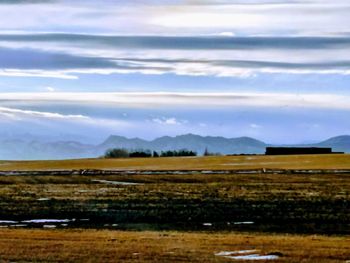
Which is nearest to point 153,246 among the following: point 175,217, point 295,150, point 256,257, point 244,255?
point 244,255

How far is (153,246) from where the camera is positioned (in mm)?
33969

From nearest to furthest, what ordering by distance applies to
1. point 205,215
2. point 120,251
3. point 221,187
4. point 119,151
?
point 120,251 < point 205,215 < point 221,187 < point 119,151


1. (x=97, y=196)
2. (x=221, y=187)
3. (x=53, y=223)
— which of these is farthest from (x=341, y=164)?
(x=53, y=223)

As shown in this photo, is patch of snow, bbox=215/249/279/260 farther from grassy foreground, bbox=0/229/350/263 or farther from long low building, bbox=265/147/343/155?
long low building, bbox=265/147/343/155

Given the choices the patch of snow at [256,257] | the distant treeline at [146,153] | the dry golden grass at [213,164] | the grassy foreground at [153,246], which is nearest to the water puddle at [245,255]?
the patch of snow at [256,257]

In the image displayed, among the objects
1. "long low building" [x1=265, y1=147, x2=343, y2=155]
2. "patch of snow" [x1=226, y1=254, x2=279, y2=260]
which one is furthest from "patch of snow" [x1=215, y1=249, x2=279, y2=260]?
"long low building" [x1=265, y1=147, x2=343, y2=155]

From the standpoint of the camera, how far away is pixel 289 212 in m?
52.7

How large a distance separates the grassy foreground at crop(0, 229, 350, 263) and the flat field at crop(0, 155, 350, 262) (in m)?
0.04

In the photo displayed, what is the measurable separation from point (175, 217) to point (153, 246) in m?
16.4

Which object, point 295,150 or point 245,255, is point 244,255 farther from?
point 295,150

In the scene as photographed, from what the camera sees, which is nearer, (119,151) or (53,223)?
(53,223)

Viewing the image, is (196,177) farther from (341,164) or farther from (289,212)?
(289,212)

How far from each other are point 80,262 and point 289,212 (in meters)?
25.1

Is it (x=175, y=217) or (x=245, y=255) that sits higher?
(x=175, y=217)
